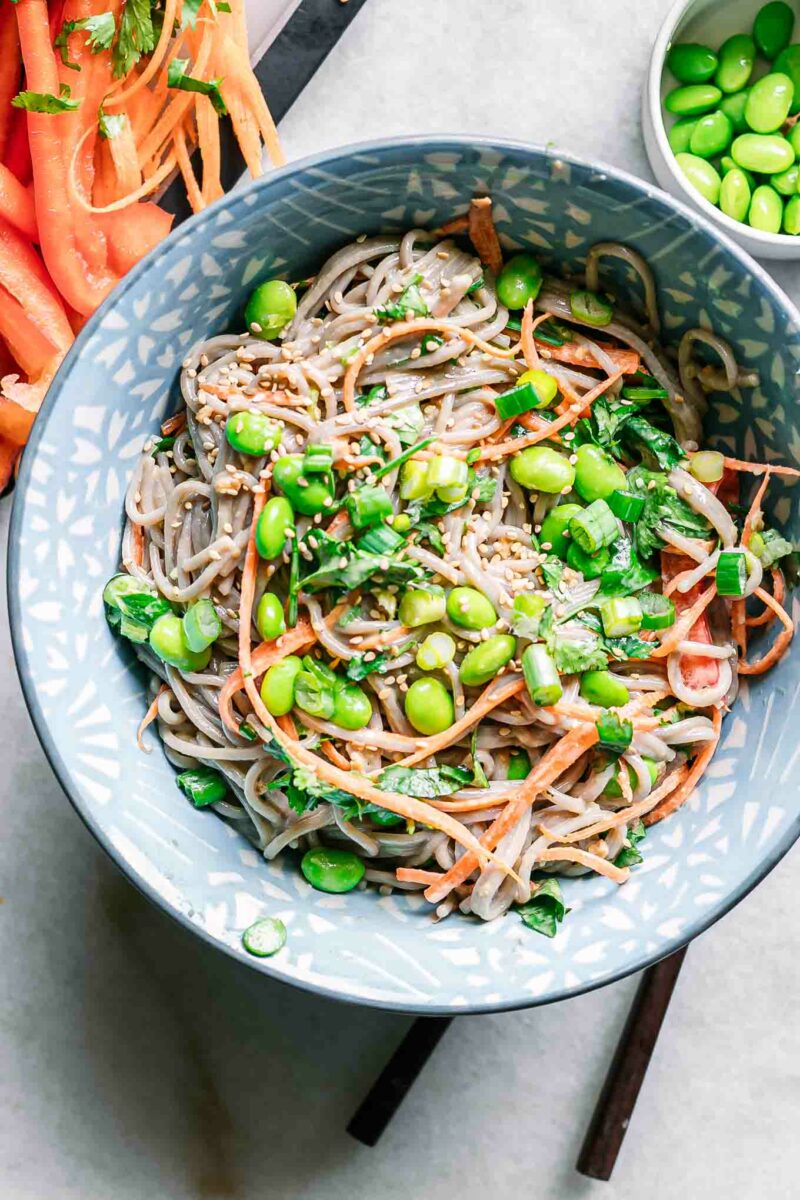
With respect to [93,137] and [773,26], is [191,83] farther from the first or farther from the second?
[773,26]

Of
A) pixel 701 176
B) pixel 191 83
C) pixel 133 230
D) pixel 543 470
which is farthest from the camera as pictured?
pixel 701 176

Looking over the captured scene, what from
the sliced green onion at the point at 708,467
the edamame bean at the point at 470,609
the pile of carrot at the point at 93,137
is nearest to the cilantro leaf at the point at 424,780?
the edamame bean at the point at 470,609

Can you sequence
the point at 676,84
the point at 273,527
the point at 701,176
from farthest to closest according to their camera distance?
the point at 676,84
the point at 701,176
the point at 273,527

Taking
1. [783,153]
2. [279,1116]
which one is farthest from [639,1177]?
[783,153]

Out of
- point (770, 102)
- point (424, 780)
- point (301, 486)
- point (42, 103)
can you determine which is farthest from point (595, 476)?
point (42, 103)

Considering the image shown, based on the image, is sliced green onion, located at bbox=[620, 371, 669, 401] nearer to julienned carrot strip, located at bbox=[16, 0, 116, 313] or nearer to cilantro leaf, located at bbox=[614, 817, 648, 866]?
cilantro leaf, located at bbox=[614, 817, 648, 866]

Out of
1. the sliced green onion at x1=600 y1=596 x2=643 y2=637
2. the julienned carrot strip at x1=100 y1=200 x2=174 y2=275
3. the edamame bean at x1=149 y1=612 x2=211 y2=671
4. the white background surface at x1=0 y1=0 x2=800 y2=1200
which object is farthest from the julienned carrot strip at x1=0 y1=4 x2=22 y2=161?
→ the sliced green onion at x1=600 y1=596 x2=643 y2=637

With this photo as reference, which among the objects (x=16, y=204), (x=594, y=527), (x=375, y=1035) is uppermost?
(x=16, y=204)
